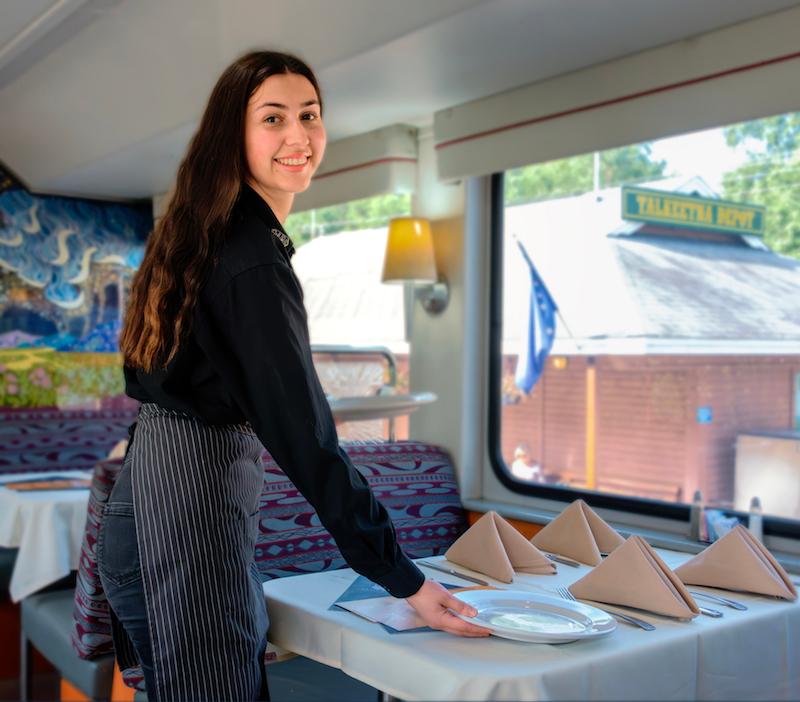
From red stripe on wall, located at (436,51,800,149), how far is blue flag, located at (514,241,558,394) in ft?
1.63

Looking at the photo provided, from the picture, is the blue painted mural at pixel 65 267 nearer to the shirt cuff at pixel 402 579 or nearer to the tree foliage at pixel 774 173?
the tree foliage at pixel 774 173

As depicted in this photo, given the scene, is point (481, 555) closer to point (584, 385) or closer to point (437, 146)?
point (584, 385)

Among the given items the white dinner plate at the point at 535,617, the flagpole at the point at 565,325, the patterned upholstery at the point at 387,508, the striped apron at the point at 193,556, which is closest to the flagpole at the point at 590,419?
the flagpole at the point at 565,325

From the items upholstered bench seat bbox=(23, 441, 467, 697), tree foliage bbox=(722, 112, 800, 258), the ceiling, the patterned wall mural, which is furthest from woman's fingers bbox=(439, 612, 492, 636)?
the patterned wall mural

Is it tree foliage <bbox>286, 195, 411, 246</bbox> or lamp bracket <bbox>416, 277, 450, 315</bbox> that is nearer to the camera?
lamp bracket <bbox>416, 277, 450, 315</bbox>

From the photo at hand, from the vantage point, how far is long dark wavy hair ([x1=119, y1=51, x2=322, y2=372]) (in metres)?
1.56

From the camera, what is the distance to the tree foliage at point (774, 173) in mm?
2686

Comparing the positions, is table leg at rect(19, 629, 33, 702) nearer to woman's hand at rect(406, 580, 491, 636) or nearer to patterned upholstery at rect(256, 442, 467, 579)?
patterned upholstery at rect(256, 442, 467, 579)

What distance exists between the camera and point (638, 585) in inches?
69.9

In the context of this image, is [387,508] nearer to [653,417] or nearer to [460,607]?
[460,607]

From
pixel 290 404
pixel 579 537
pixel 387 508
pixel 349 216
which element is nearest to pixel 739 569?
pixel 579 537

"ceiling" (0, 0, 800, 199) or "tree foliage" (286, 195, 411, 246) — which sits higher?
"ceiling" (0, 0, 800, 199)

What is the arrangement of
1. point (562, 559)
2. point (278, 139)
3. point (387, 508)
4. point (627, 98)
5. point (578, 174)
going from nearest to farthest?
point (278, 139), point (562, 559), point (387, 508), point (627, 98), point (578, 174)

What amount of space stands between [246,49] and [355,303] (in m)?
1.47
